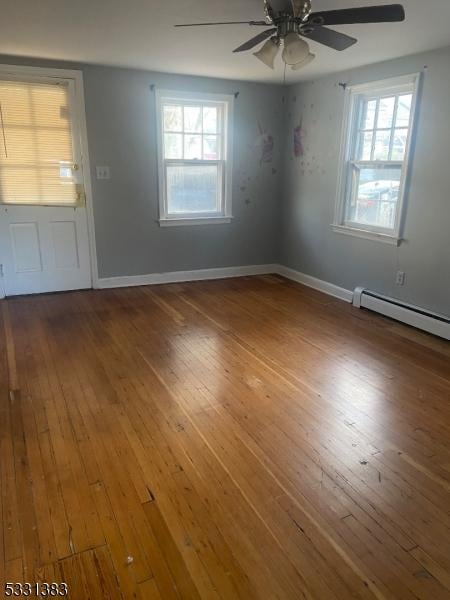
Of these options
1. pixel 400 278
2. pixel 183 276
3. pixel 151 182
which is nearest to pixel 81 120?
pixel 151 182

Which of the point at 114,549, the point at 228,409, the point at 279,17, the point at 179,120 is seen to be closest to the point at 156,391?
the point at 228,409

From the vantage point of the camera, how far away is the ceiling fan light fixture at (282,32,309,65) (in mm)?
2264

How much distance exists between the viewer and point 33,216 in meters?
4.47

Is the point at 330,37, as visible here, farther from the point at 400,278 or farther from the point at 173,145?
the point at 173,145

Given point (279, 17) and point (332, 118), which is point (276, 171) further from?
point (279, 17)

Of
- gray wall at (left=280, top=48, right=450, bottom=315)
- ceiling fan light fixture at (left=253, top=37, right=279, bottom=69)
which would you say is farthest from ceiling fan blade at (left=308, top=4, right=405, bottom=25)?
gray wall at (left=280, top=48, right=450, bottom=315)

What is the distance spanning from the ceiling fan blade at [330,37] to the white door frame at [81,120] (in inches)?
111

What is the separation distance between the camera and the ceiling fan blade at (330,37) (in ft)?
7.66

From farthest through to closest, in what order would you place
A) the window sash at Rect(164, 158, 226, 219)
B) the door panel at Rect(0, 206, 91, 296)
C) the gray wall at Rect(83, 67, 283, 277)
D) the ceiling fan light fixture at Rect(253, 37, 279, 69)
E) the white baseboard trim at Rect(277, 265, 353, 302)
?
the window sash at Rect(164, 158, 226, 219)
the white baseboard trim at Rect(277, 265, 353, 302)
the gray wall at Rect(83, 67, 283, 277)
the door panel at Rect(0, 206, 91, 296)
the ceiling fan light fixture at Rect(253, 37, 279, 69)

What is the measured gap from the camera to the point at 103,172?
465 cm

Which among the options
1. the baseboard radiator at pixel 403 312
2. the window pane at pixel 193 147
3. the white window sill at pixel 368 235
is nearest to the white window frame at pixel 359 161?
the white window sill at pixel 368 235

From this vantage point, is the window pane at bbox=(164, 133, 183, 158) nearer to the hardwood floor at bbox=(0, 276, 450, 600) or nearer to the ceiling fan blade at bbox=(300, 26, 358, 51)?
the hardwood floor at bbox=(0, 276, 450, 600)

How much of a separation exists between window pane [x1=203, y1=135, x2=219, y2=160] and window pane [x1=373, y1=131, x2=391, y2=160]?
1872 millimetres

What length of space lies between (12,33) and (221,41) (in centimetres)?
158
